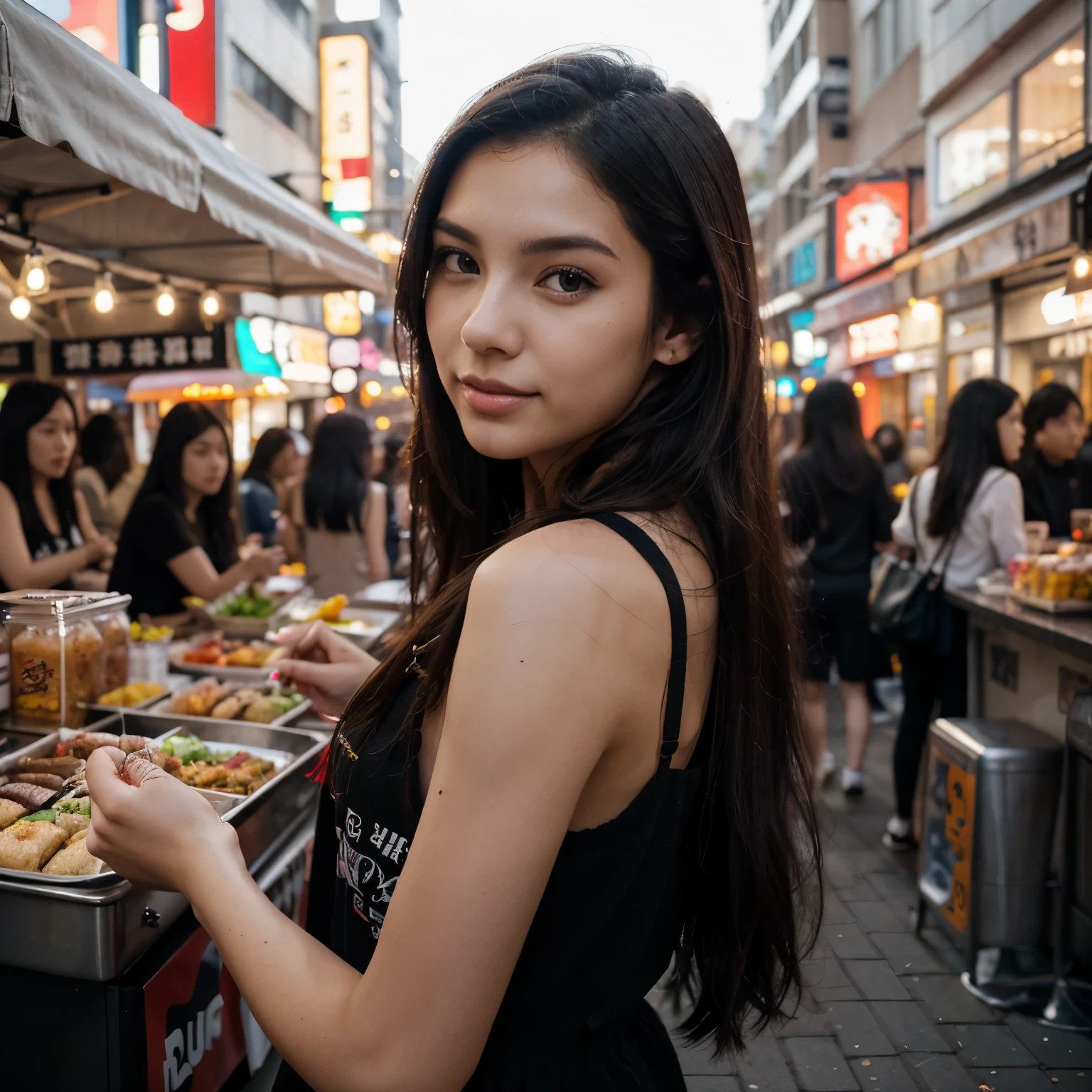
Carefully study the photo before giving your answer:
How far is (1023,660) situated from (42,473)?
4.33m

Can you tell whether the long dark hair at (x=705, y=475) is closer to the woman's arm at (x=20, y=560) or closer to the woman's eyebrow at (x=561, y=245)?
the woman's eyebrow at (x=561, y=245)

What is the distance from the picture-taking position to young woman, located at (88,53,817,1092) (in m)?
1.01

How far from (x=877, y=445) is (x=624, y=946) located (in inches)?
370

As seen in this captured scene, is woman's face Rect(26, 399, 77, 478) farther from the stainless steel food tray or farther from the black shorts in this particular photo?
the black shorts

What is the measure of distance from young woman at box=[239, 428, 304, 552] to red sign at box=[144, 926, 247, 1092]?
554 cm

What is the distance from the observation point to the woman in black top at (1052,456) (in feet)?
19.5

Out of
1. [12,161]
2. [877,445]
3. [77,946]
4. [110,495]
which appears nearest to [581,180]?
[77,946]

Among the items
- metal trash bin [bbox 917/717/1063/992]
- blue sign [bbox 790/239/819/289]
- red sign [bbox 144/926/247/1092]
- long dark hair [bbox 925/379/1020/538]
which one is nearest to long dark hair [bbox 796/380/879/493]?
long dark hair [bbox 925/379/1020/538]

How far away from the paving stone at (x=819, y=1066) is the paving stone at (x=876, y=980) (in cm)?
39

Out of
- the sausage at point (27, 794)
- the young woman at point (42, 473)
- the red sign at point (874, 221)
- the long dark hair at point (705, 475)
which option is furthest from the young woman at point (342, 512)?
the red sign at point (874, 221)

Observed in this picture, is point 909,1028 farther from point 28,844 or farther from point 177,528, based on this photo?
point 177,528

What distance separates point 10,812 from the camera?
6.68 ft

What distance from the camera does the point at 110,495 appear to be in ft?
24.8

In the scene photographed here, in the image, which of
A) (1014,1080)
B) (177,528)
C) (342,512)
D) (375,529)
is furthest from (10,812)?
(375,529)
